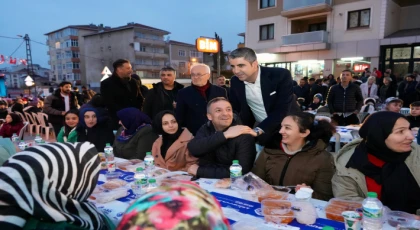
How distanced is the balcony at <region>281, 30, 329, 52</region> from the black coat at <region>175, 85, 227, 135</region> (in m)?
14.9

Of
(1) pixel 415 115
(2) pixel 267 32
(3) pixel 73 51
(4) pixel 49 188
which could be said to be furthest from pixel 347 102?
(3) pixel 73 51

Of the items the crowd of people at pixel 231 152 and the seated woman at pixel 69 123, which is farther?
the seated woman at pixel 69 123

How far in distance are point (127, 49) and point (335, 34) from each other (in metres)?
28.7

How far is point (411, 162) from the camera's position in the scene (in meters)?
1.94

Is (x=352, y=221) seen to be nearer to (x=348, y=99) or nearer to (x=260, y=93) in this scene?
(x=260, y=93)

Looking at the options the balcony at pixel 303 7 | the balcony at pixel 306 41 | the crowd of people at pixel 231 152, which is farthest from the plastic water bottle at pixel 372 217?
the balcony at pixel 303 7

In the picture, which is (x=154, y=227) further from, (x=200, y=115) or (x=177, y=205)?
(x=200, y=115)

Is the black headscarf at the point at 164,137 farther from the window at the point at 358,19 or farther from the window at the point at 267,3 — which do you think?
the window at the point at 267,3

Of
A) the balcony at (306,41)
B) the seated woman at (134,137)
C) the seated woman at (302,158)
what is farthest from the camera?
the balcony at (306,41)

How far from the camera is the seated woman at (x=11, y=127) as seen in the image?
18.4 ft

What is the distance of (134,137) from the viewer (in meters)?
3.54

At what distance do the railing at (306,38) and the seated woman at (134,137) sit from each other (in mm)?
15609

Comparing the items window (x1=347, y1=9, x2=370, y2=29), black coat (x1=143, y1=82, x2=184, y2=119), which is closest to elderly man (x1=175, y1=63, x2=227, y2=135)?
black coat (x1=143, y1=82, x2=184, y2=119)

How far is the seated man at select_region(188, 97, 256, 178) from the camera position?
2.45 metres
